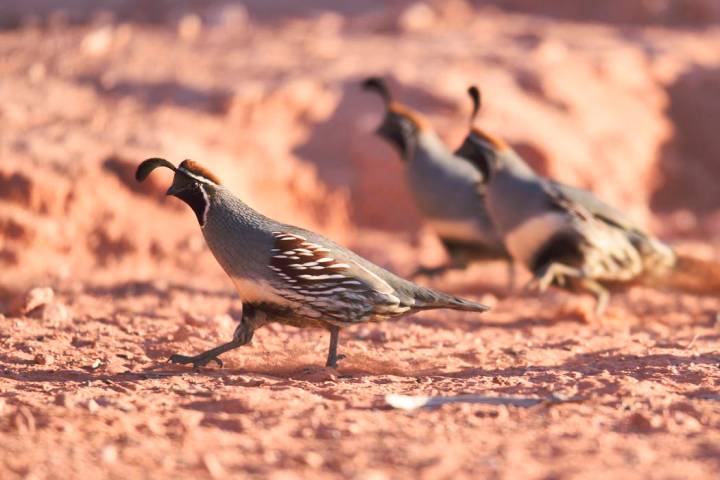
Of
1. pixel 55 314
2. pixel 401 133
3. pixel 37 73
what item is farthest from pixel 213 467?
pixel 37 73

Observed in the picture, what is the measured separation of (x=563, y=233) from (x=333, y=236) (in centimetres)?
328

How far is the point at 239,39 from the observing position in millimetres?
11484

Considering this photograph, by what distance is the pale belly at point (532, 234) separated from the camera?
7133mm

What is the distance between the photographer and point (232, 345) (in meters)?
5.21

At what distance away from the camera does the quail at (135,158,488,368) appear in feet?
16.5

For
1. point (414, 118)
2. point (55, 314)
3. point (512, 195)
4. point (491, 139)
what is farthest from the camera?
point (414, 118)

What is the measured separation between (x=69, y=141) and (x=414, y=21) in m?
5.03

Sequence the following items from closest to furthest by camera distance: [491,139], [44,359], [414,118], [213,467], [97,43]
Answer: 1. [213,467]
2. [44,359]
3. [491,139]
4. [414,118]
5. [97,43]

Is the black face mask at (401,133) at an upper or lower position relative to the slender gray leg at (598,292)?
upper

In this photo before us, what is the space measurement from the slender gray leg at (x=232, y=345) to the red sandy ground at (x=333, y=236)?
0.06 meters

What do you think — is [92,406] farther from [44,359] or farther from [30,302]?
[30,302]

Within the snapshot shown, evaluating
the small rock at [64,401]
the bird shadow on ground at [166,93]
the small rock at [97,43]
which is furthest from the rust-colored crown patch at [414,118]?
the small rock at [64,401]

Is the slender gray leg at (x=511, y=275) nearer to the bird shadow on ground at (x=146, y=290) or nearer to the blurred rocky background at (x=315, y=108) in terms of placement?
the blurred rocky background at (x=315, y=108)

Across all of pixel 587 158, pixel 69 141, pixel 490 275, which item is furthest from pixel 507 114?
pixel 69 141
